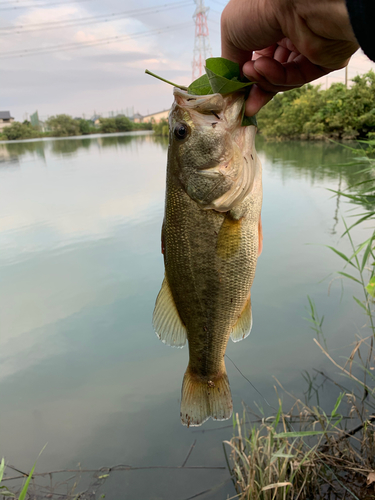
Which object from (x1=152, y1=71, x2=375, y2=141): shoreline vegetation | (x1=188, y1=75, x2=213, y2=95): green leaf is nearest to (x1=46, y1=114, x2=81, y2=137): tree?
(x1=152, y1=71, x2=375, y2=141): shoreline vegetation

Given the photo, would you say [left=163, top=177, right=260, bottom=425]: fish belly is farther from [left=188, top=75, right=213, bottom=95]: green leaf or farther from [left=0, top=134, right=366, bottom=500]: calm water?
[left=0, top=134, right=366, bottom=500]: calm water

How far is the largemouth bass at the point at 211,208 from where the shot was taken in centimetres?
161

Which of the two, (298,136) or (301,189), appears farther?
(298,136)

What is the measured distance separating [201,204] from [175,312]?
0.64 meters

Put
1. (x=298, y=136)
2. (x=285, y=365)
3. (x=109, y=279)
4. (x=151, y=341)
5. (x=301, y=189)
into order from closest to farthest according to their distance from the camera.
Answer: (x=285, y=365)
(x=151, y=341)
(x=109, y=279)
(x=301, y=189)
(x=298, y=136)

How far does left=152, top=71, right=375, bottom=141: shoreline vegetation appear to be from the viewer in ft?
86.8

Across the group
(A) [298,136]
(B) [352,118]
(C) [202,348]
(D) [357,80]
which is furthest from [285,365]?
(A) [298,136]

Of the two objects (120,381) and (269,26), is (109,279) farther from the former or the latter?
(269,26)

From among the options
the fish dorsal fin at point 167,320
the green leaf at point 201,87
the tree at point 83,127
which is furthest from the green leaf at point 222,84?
the tree at point 83,127

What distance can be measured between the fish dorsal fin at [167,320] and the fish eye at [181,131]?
29.3 inches

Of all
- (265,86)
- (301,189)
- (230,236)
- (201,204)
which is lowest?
(301,189)

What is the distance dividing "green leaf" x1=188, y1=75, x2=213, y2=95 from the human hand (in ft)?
0.54

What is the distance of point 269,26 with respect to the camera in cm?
132

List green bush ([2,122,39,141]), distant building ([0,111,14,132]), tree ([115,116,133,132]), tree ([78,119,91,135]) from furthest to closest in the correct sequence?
1. tree ([115,116,133,132])
2. distant building ([0,111,14,132])
3. tree ([78,119,91,135])
4. green bush ([2,122,39,141])
